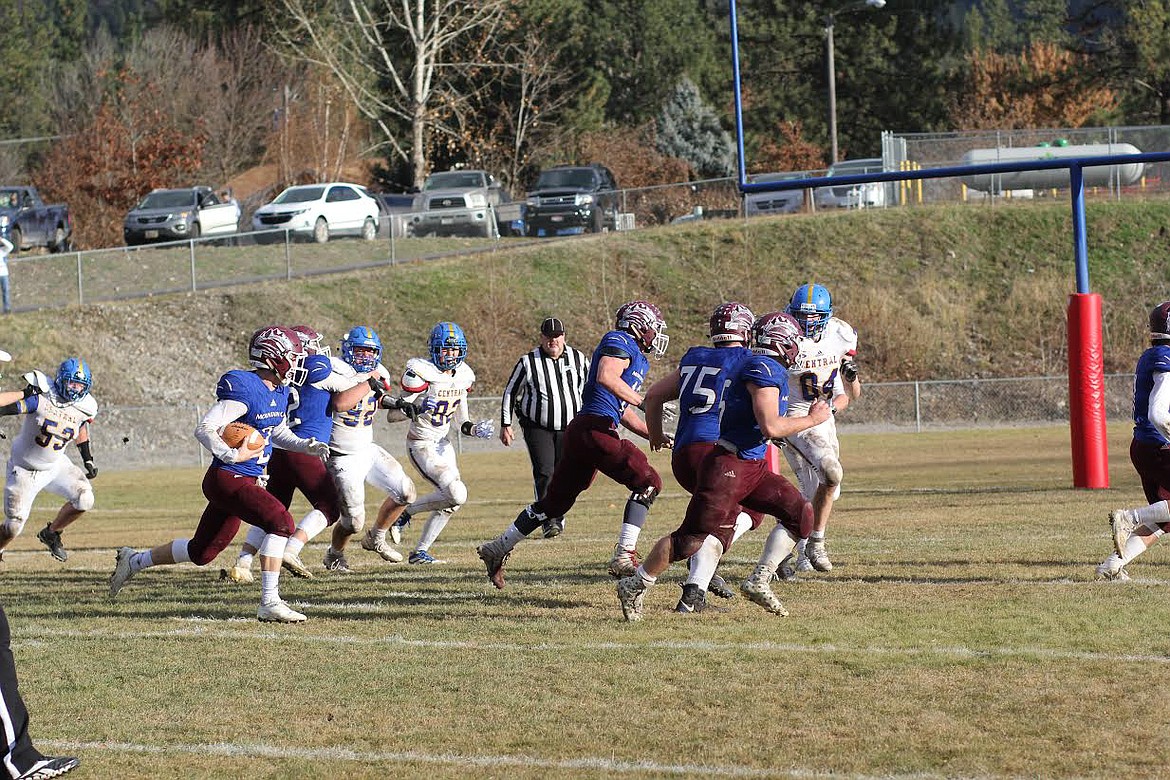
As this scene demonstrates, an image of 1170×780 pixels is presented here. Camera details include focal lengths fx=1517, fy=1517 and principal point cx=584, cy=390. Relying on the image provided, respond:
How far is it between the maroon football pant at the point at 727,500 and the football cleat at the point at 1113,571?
7.04ft

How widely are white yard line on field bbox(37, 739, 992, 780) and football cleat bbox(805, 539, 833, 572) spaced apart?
4722 mm

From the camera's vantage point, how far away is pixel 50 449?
12312mm

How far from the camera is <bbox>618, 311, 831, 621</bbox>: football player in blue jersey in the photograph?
802cm

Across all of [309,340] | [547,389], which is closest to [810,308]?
[547,389]

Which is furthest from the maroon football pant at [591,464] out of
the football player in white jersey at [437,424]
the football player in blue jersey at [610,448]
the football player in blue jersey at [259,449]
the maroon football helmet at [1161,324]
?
the maroon football helmet at [1161,324]

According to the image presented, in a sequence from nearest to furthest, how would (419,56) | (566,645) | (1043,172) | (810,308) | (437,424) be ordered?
1. (566,645)
2. (810,308)
3. (437,424)
4. (1043,172)
5. (419,56)

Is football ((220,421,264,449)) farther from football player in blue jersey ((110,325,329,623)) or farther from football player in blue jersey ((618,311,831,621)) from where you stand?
football player in blue jersey ((618,311,831,621))

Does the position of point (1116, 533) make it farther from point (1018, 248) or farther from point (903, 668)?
point (1018, 248)

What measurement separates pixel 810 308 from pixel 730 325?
1.75 meters

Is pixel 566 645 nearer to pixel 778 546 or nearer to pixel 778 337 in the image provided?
pixel 778 546

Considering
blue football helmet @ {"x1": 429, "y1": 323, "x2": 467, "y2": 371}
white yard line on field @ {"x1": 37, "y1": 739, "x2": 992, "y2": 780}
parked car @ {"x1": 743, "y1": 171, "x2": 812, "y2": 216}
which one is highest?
parked car @ {"x1": 743, "y1": 171, "x2": 812, "y2": 216}

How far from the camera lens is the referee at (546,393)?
12.3 meters

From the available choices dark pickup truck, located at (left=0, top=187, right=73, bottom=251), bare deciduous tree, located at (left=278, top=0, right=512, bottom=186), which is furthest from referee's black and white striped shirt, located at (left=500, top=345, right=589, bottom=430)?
bare deciduous tree, located at (left=278, top=0, right=512, bottom=186)

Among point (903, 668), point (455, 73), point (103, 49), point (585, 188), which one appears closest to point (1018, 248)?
point (585, 188)
